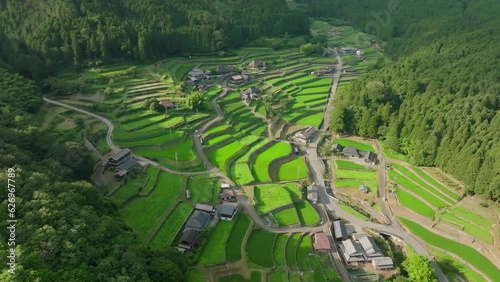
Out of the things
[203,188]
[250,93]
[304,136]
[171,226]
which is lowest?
[171,226]

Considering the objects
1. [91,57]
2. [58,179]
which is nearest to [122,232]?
[58,179]

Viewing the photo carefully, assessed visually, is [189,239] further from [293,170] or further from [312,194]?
[293,170]

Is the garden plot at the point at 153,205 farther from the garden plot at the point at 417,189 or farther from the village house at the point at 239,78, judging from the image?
the village house at the point at 239,78

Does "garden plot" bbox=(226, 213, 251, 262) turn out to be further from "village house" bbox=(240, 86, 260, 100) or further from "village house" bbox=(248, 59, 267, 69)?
"village house" bbox=(248, 59, 267, 69)

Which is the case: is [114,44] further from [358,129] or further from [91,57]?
[358,129]

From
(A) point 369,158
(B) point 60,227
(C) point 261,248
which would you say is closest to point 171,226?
(C) point 261,248

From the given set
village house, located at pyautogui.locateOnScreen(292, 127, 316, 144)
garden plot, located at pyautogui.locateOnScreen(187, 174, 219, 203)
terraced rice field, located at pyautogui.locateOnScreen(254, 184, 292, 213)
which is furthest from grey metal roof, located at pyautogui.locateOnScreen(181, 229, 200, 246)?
village house, located at pyautogui.locateOnScreen(292, 127, 316, 144)

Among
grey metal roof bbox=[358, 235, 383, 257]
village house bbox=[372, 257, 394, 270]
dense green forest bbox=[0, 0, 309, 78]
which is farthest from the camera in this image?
dense green forest bbox=[0, 0, 309, 78]
